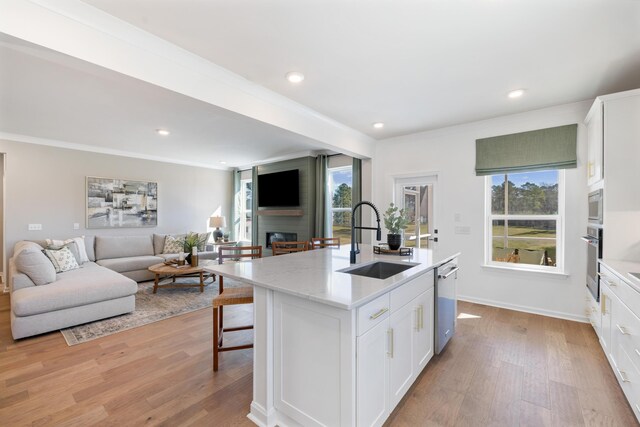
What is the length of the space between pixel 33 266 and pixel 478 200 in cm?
567

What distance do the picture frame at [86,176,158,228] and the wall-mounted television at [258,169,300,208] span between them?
235cm

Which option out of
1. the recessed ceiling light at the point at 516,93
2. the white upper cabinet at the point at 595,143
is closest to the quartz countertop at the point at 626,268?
the white upper cabinet at the point at 595,143

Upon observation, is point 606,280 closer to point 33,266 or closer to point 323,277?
point 323,277

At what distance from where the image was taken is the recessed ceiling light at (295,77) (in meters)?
2.66

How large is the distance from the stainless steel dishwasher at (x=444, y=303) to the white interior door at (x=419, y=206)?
177 cm

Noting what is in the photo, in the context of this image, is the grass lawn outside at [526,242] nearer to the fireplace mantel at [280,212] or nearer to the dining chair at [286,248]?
the dining chair at [286,248]

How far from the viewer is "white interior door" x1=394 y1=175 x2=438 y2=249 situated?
4.45 metres

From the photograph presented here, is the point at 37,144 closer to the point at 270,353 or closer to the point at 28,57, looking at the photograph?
the point at 28,57

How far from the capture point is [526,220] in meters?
3.75

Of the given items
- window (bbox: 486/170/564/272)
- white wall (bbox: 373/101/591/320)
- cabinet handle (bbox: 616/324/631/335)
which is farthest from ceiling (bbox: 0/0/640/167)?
cabinet handle (bbox: 616/324/631/335)

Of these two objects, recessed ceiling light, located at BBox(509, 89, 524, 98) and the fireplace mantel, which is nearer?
recessed ceiling light, located at BBox(509, 89, 524, 98)

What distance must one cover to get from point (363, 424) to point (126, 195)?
6.22 m

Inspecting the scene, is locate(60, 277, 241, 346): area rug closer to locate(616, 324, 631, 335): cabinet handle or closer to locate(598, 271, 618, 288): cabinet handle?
locate(616, 324, 631, 335): cabinet handle

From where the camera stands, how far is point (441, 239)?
14.1 ft
